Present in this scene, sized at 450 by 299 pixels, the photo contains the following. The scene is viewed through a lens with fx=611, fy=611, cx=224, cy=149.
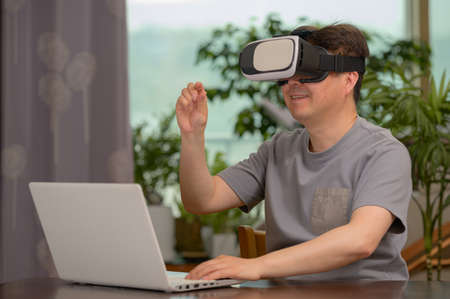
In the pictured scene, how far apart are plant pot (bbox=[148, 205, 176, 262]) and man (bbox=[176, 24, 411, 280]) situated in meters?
1.66

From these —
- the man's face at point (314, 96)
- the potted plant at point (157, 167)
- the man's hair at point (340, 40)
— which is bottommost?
the potted plant at point (157, 167)

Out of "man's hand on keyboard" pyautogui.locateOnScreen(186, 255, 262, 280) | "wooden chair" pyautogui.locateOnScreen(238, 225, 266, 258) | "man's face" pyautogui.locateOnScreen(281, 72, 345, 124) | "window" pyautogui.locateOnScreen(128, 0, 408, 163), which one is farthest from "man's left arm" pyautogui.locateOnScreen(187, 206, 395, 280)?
"window" pyautogui.locateOnScreen(128, 0, 408, 163)

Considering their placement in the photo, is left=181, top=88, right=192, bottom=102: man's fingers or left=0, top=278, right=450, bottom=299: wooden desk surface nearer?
left=0, top=278, right=450, bottom=299: wooden desk surface

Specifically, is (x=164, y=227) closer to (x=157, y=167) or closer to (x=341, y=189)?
(x=157, y=167)

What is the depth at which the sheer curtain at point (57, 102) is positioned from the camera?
8.52 feet

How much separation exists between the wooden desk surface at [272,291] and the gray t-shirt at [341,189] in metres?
0.20

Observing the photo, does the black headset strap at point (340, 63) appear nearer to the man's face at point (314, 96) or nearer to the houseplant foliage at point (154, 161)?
the man's face at point (314, 96)

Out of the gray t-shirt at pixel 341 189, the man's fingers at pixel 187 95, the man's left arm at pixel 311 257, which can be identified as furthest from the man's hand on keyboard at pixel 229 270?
the man's fingers at pixel 187 95

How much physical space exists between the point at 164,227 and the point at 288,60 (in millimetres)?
2171

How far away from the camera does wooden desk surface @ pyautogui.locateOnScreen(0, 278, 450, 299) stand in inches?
41.8

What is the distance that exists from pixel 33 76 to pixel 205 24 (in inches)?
73.9

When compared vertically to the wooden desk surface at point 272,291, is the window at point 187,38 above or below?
above

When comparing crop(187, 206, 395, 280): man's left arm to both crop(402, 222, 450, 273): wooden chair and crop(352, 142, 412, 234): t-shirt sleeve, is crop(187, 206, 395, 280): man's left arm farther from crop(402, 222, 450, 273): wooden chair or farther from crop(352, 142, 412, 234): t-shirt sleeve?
crop(402, 222, 450, 273): wooden chair

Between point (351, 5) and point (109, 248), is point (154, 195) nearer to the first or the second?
point (351, 5)
